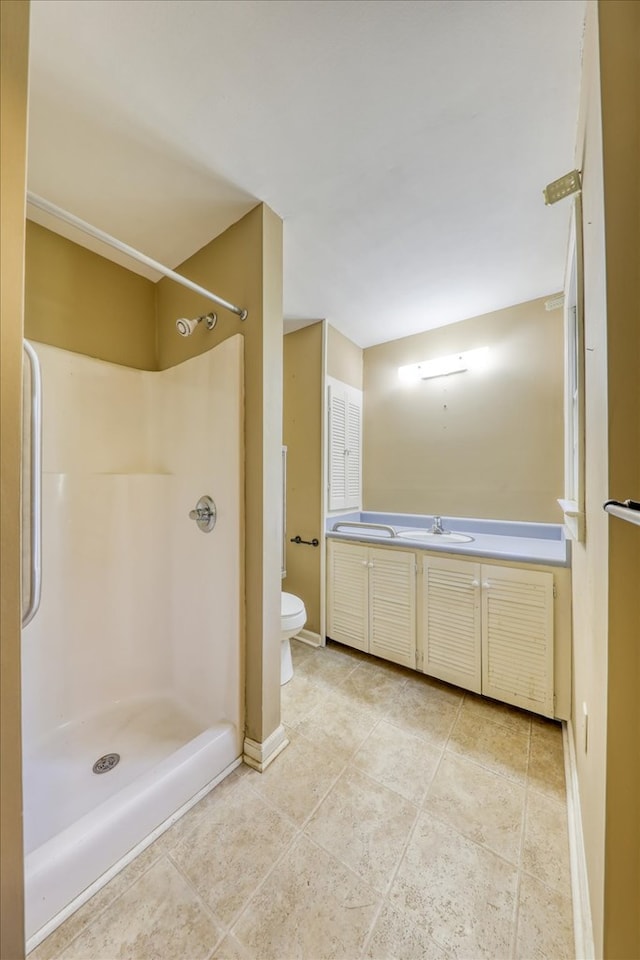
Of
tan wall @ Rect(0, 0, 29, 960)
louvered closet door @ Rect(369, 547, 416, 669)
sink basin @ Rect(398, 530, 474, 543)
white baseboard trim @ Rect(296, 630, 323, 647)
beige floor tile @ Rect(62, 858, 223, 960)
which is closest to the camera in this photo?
tan wall @ Rect(0, 0, 29, 960)

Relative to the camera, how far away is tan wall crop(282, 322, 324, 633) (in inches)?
94.0

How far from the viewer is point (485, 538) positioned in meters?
2.13

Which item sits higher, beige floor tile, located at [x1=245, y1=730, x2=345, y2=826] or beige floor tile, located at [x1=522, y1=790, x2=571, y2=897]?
beige floor tile, located at [x1=522, y1=790, x2=571, y2=897]

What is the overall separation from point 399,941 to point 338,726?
0.76 meters

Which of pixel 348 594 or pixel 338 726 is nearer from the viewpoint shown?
pixel 338 726

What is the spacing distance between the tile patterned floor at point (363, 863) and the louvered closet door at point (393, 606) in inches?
19.1

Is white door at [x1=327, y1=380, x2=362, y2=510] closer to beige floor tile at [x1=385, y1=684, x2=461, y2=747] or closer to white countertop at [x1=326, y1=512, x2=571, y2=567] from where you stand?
white countertop at [x1=326, y1=512, x2=571, y2=567]

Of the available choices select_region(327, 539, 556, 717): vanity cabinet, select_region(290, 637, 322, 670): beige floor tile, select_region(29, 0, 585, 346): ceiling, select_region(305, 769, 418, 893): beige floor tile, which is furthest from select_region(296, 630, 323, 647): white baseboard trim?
select_region(29, 0, 585, 346): ceiling

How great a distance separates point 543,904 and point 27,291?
2.84m

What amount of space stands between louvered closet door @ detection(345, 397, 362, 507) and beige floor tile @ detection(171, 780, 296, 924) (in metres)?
1.84

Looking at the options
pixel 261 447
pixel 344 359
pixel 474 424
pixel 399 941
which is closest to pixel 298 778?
pixel 399 941

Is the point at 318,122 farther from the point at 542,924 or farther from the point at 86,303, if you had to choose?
the point at 542,924

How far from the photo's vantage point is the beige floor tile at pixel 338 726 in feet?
4.87

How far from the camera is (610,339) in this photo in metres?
0.68
